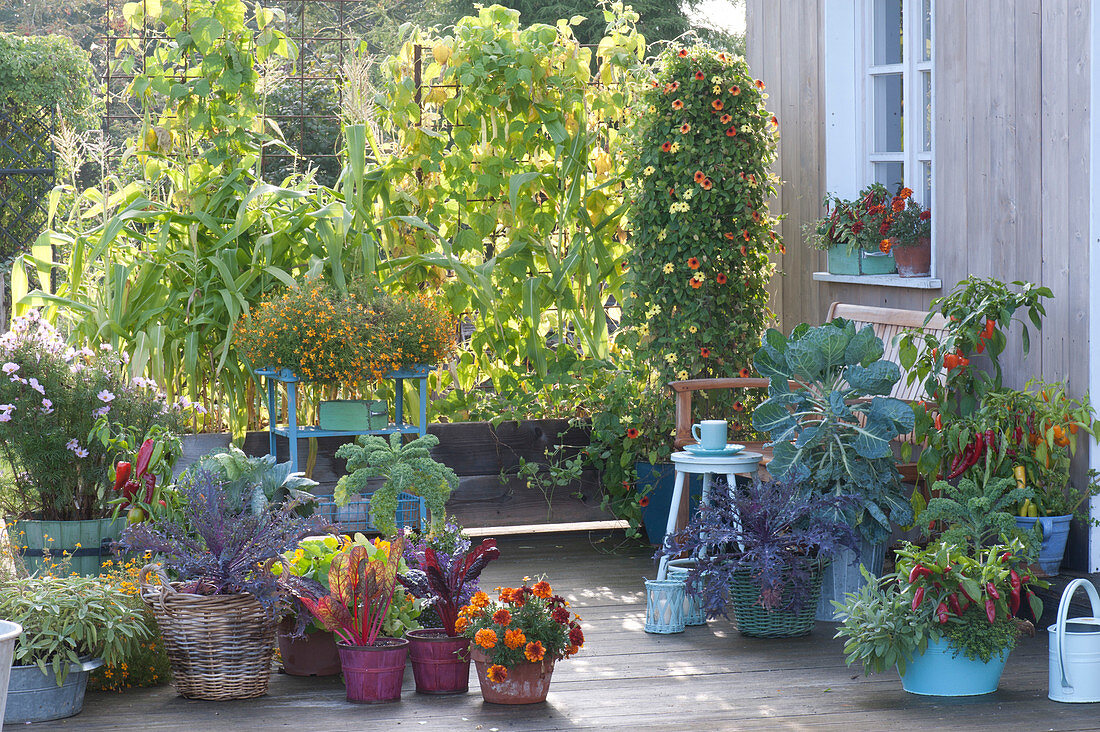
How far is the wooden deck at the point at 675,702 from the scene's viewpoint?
3.03m

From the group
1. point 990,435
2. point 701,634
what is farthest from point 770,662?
point 990,435

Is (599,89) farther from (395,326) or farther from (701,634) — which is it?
(701,634)

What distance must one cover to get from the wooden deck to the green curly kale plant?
1.60ft

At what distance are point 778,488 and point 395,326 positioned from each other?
1.51 meters

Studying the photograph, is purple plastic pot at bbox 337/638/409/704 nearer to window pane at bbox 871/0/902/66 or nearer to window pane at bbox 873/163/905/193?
window pane at bbox 873/163/905/193

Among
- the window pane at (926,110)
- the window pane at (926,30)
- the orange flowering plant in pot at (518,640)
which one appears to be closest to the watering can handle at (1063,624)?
the orange flowering plant in pot at (518,640)

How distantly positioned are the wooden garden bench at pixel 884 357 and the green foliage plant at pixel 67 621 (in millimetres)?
2050

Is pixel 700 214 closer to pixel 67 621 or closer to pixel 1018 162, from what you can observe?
pixel 1018 162

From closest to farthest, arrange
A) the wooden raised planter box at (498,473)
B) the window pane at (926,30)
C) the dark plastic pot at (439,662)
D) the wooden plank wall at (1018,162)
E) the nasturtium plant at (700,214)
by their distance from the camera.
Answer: the dark plastic pot at (439,662), the wooden plank wall at (1018,162), the window pane at (926,30), the nasturtium plant at (700,214), the wooden raised planter box at (498,473)

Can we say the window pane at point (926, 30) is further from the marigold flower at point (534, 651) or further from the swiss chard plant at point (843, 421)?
the marigold flower at point (534, 651)

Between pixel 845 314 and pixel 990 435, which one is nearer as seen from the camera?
pixel 990 435

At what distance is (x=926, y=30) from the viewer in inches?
187

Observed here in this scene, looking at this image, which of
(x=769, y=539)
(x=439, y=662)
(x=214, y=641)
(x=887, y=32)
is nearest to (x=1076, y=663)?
(x=769, y=539)

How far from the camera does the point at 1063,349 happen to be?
3.86 m
